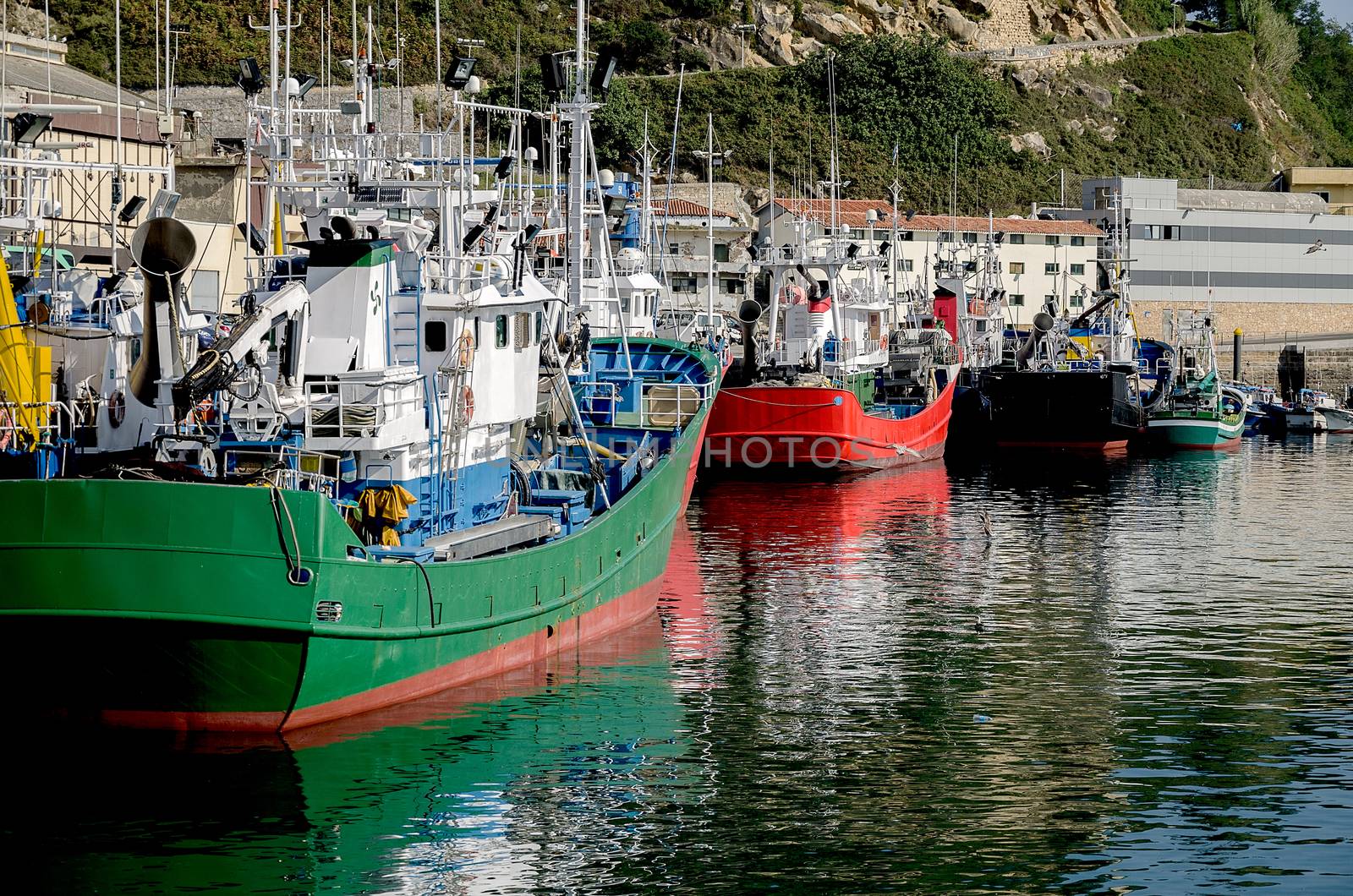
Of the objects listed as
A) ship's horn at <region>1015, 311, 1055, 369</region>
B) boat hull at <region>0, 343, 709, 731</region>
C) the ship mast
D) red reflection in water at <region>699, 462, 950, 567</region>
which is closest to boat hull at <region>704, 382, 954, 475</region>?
red reflection in water at <region>699, 462, 950, 567</region>

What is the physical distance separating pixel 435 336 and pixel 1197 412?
41534mm

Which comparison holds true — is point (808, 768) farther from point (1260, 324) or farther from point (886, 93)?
point (886, 93)

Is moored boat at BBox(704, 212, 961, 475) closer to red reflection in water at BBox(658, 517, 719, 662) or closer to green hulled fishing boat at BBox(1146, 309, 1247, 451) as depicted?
green hulled fishing boat at BBox(1146, 309, 1247, 451)

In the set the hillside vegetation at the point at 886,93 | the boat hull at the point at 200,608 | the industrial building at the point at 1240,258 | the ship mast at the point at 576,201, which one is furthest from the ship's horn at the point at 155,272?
A: the industrial building at the point at 1240,258

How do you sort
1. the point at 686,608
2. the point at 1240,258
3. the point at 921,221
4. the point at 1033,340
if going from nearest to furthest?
the point at 686,608 → the point at 1033,340 → the point at 921,221 → the point at 1240,258

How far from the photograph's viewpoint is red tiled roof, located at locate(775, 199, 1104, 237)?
244 ft

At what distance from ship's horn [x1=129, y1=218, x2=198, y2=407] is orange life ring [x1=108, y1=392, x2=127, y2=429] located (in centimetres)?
271

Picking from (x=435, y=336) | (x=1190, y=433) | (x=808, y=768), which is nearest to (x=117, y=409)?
(x=435, y=336)

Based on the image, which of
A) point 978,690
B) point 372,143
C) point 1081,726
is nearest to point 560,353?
point 372,143

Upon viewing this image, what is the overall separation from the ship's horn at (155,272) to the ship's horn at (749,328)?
2582 cm

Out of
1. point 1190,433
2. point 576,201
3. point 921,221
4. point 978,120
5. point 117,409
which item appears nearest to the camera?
point 117,409

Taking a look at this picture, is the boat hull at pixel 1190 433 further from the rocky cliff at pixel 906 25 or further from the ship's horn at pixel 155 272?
the ship's horn at pixel 155 272

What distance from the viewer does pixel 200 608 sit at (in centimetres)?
1608

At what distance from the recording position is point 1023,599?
28328 mm
